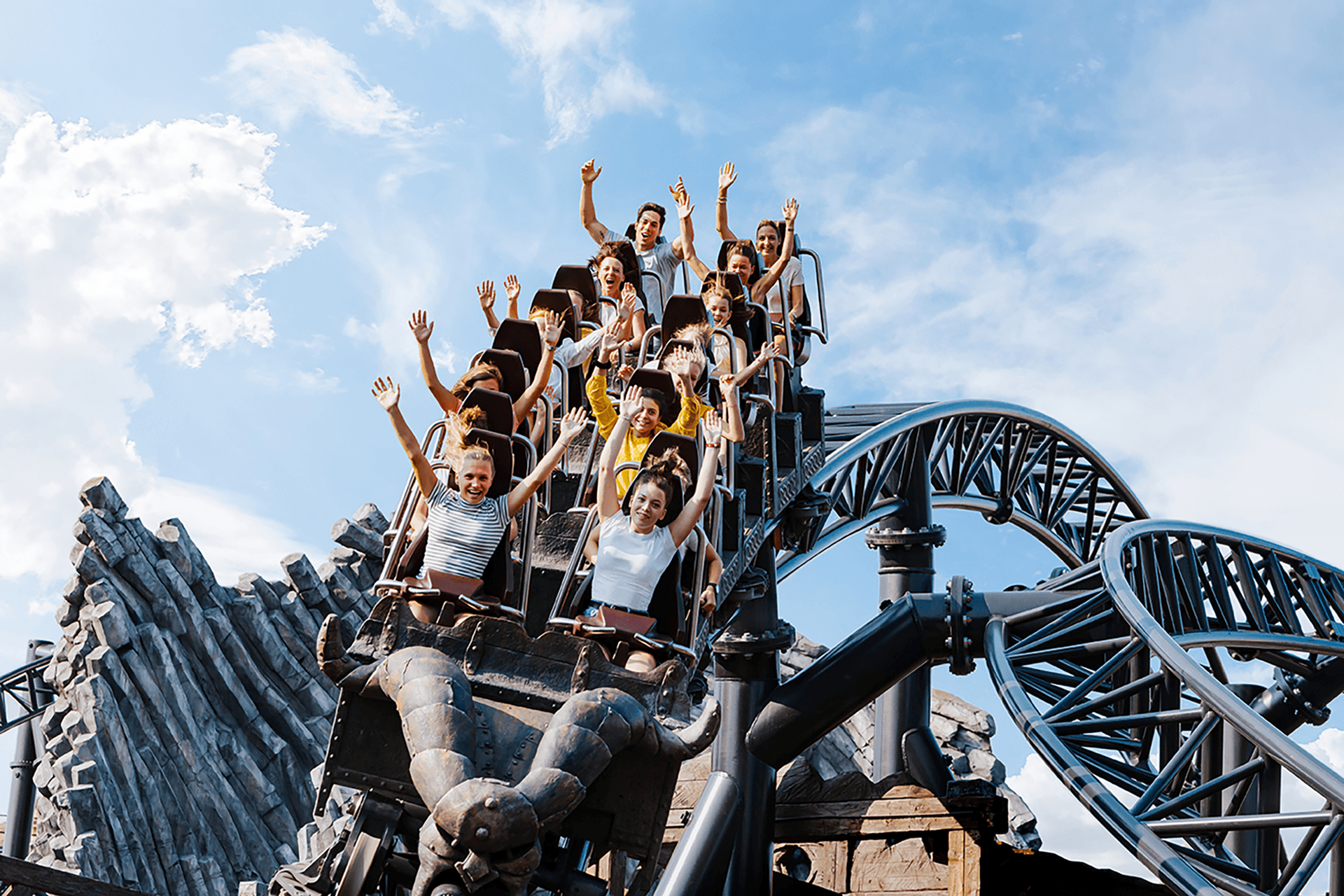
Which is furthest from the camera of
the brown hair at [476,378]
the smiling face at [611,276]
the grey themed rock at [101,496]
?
the grey themed rock at [101,496]

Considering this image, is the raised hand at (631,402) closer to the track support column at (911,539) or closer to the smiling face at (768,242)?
the smiling face at (768,242)

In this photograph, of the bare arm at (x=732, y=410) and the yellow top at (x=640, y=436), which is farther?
the bare arm at (x=732, y=410)

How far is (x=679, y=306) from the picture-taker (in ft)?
24.6

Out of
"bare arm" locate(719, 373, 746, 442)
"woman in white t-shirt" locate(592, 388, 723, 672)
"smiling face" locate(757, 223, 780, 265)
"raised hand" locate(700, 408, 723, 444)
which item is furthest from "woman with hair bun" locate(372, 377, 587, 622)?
"smiling face" locate(757, 223, 780, 265)

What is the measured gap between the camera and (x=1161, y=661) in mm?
7246

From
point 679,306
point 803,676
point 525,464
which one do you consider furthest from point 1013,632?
point 525,464

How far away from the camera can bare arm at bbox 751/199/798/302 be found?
30.1ft

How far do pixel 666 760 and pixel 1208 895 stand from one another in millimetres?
3338

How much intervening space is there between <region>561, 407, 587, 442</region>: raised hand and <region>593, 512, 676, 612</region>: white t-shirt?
576 mm

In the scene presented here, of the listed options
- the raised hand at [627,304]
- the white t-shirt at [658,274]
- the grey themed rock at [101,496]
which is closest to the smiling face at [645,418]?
the raised hand at [627,304]

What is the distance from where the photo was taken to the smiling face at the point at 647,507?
5555mm

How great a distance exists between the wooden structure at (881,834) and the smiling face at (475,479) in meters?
4.40

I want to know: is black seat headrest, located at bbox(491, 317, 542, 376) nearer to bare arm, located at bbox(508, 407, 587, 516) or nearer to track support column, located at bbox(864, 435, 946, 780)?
bare arm, located at bbox(508, 407, 587, 516)

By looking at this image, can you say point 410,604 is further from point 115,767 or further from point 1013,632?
point 115,767
